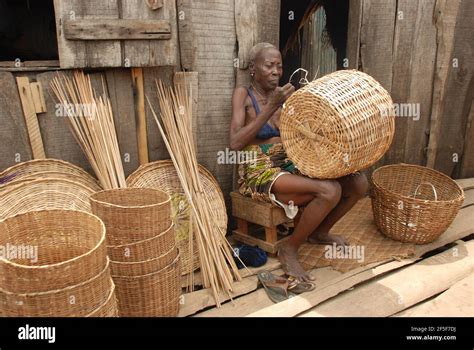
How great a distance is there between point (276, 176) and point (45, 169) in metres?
1.53

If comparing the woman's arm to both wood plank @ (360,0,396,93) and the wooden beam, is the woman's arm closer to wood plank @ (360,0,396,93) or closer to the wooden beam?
the wooden beam


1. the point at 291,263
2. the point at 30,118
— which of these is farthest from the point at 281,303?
the point at 30,118

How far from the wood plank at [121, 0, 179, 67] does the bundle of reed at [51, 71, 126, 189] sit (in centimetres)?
34

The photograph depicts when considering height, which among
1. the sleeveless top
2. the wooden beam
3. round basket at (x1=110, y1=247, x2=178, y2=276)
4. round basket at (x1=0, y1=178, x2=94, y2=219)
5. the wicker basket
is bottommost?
the wicker basket

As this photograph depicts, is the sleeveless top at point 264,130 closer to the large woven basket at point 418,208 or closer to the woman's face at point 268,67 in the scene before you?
the woman's face at point 268,67

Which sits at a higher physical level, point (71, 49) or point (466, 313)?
point (71, 49)

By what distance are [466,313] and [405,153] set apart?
2.18 m

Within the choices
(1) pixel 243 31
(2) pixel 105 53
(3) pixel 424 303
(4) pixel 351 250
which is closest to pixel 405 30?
(1) pixel 243 31

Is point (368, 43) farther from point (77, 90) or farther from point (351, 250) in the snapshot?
point (77, 90)

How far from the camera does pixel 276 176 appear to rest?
10.0ft

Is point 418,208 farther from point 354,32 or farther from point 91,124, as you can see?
point 91,124

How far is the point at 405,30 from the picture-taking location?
13.6 ft

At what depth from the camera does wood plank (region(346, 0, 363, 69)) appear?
13.0ft

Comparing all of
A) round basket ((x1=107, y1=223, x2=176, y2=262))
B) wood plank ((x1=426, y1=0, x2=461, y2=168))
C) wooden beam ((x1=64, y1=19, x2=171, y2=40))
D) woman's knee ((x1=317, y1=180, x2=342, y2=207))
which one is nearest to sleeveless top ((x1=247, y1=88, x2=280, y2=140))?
woman's knee ((x1=317, y1=180, x2=342, y2=207))
